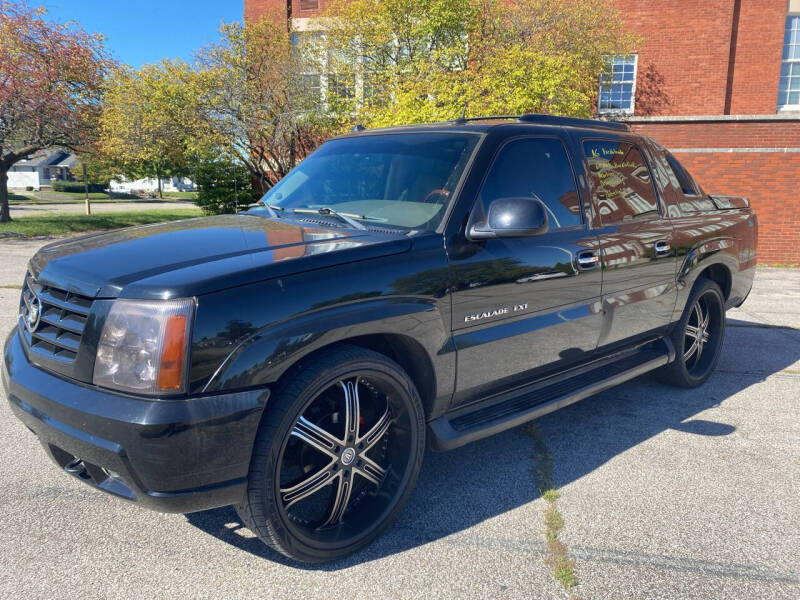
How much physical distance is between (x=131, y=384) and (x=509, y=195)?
2182 millimetres

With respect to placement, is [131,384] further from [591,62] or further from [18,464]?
[591,62]

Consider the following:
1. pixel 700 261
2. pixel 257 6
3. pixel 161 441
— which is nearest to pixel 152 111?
pixel 257 6

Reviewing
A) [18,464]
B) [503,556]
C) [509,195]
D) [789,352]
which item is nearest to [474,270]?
[509,195]

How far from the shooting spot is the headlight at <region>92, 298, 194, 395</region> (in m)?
2.22

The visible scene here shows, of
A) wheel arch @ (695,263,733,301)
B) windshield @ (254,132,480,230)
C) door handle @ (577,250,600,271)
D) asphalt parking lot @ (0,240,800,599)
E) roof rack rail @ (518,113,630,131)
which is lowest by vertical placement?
asphalt parking lot @ (0,240,800,599)

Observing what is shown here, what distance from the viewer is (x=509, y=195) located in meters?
3.46

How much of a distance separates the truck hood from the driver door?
52cm

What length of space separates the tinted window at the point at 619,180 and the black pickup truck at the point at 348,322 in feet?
0.05

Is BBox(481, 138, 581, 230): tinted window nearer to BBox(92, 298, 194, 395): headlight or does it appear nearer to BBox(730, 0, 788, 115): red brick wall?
BBox(92, 298, 194, 395): headlight

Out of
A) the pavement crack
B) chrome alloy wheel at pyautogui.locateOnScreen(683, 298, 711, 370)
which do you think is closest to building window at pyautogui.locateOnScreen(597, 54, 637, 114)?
chrome alloy wheel at pyautogui.locateOnScreen(683, 298, 711, 370)

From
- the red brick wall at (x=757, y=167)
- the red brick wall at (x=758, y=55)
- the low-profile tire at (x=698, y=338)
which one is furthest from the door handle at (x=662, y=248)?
the red brick wall at (x=758, y=55)

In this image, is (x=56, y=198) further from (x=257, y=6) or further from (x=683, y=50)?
(x=683, y=50)

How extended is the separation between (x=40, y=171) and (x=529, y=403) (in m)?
94.7

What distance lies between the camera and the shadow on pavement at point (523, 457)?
2994 mm
